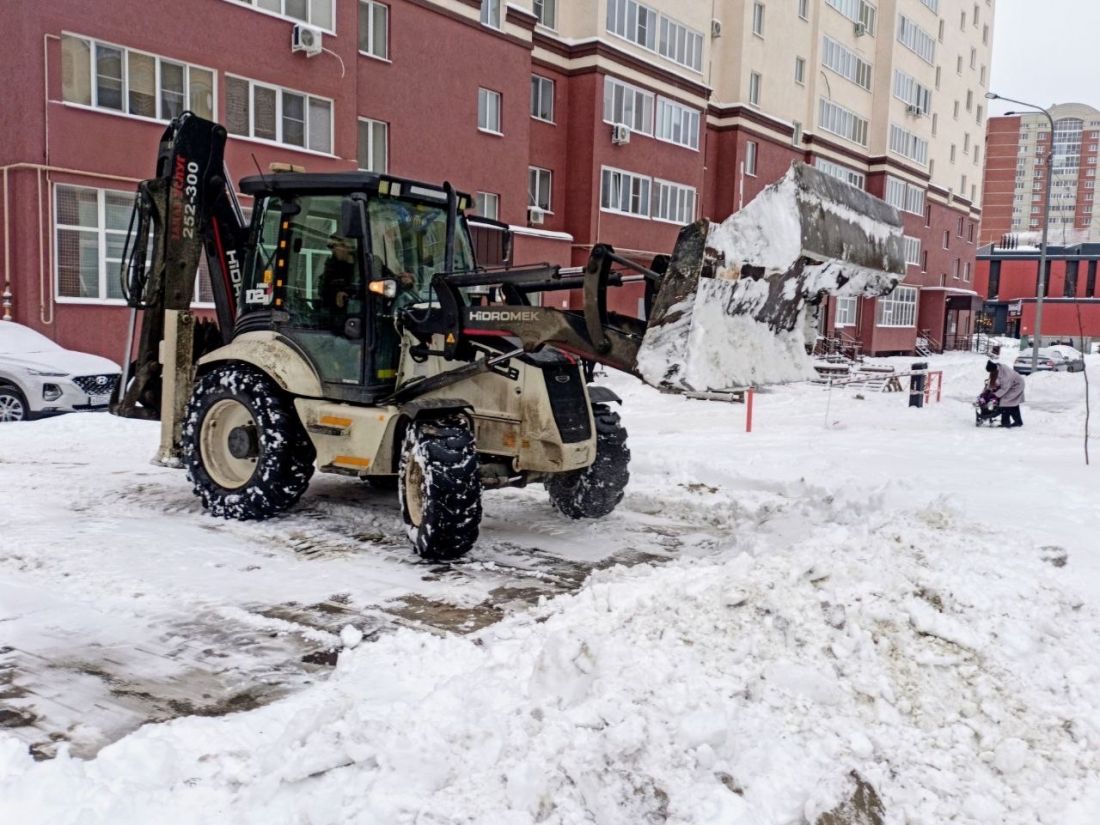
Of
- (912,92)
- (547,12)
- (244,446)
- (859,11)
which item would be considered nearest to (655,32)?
(547,12)

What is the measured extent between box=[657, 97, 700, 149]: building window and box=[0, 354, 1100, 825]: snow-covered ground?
2163 cm

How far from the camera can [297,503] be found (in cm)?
811

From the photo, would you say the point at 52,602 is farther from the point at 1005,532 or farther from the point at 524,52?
the point at 524,52

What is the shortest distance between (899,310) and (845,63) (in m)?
11.7

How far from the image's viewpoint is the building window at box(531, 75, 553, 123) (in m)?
25.1

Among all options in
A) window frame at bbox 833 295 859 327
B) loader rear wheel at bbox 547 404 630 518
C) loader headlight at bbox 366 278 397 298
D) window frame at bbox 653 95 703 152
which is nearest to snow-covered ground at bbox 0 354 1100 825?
loader rear wheel at bbox 547 404 630 518

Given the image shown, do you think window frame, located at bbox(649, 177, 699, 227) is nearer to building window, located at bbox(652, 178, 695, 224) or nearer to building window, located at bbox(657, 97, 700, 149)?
building window, located at bbox(652, 178, 695, 224)

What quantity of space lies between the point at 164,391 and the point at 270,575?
286 centimetres

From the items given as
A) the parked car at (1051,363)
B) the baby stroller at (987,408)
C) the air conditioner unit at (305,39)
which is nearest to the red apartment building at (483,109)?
the air conditioner unit at (305,39)

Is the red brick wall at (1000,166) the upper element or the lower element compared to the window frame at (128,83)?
upper

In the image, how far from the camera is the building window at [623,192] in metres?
25.9

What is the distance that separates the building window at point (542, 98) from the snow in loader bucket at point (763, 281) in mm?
18846

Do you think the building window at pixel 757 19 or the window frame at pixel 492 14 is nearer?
the window frame at pixel 492 14

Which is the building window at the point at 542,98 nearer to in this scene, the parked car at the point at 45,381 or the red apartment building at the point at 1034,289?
the parked car at the point at 45,381
